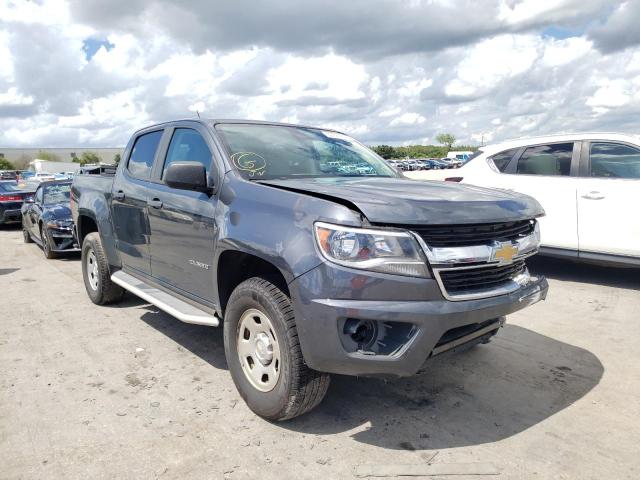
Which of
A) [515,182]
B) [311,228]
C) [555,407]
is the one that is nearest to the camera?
[311,228]

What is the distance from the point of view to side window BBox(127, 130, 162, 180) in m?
4.62

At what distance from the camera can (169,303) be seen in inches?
155

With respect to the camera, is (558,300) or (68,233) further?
(68,233)

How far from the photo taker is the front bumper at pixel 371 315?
2520mm

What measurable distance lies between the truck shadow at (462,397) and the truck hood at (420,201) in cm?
85

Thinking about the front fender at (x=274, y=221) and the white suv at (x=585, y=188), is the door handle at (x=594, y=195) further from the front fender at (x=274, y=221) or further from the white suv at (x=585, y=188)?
the front fender at (x=274, y=221)

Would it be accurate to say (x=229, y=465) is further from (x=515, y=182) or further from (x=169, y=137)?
(x=515, y=182)

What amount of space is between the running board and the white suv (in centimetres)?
476

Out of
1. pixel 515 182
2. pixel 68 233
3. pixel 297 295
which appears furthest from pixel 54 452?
pixel 68 233

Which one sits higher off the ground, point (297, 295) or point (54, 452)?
point (297, 295)

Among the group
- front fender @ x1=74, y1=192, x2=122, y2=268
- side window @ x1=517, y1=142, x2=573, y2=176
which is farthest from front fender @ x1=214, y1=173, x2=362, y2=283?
side window @ x1=517, y1=142, x2=573, y2=176

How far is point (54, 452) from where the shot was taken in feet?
9.36

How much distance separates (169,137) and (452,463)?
132 inches

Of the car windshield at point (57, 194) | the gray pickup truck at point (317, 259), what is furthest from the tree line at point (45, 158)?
the gray pickup truck at point (317, 259)
